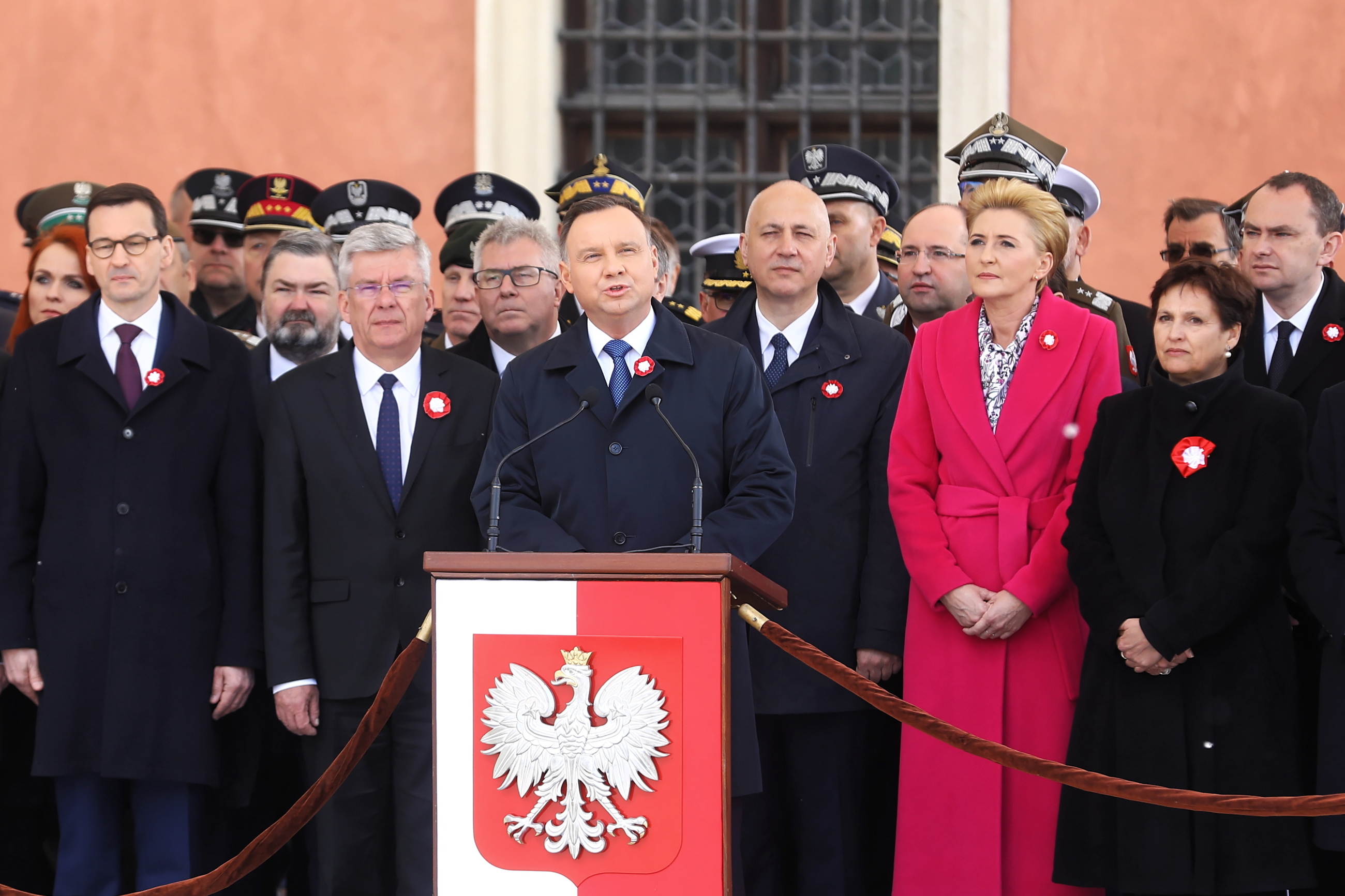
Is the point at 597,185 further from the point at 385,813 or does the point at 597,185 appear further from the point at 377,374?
the point at 385,813

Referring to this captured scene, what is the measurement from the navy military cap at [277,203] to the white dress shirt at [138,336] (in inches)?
68.5

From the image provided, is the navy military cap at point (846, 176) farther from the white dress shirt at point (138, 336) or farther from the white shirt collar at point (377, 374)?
the white dress shirt at point (138, 336)

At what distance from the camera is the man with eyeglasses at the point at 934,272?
15.4ft

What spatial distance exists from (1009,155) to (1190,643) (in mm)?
1639

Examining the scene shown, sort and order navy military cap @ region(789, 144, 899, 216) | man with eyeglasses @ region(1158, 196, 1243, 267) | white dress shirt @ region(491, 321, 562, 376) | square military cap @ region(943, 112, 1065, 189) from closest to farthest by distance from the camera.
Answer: square military cap @ region(943, 112, 1065, 189), white dress shirt @ region(491, 321, 562, 376), navy military cap @ region(789, 144, 899, 216), man with eyeglasses @ region(1158, 196, 1243, 267)

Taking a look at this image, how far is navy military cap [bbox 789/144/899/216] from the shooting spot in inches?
190

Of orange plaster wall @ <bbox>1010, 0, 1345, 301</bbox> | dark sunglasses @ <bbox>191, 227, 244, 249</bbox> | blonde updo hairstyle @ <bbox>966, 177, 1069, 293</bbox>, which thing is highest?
orange plaster wall @ <bbox>1010, 0, 1345, 301</bbox>

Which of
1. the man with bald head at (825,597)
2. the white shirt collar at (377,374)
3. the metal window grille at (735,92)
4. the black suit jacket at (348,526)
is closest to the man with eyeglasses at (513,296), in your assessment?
the white shirt collar at (377,374)

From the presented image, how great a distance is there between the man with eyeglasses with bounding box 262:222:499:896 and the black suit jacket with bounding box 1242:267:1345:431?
75.1 inches

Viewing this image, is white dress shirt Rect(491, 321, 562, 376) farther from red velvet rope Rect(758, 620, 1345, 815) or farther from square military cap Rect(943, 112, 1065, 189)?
red velvet rope Rect(758, 620, 1345, 815)

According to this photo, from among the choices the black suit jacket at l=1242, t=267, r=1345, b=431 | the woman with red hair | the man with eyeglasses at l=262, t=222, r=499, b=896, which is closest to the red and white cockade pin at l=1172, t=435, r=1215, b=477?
the black suit jacket at l=1242, t=267, r=1345, b=431

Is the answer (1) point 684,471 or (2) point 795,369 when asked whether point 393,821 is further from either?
(2) point 795,369

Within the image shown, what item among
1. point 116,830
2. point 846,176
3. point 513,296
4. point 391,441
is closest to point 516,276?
point 513,296

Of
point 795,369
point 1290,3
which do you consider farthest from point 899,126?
point 795,369
